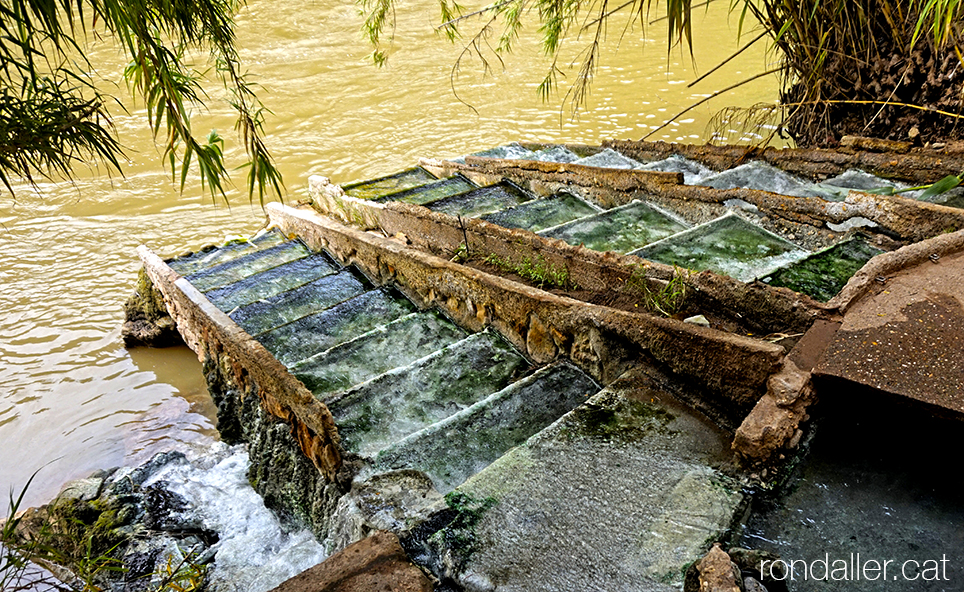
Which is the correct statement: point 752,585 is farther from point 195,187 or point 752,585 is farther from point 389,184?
point 195,187

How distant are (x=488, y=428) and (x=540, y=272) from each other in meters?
1.30

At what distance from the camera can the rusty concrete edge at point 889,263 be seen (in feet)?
8.85

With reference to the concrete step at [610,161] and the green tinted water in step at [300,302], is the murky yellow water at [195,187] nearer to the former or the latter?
the green tinted water in step at [300,302]

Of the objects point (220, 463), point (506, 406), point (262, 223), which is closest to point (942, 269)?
point (506, 406)

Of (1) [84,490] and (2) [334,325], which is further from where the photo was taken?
(2) [334,325]

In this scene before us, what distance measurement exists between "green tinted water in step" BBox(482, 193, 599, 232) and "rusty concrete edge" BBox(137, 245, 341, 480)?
2.08 meters

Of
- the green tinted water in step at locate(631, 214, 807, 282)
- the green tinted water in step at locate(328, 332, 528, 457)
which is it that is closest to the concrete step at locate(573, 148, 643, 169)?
the green tinted water in step at locate(631, 214, 807, 282)

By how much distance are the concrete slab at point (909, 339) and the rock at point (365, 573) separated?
5.10 ft

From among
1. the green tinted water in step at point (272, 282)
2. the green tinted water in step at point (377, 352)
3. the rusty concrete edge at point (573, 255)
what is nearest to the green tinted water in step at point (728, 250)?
the rusty concrete edge at point (573, 255)

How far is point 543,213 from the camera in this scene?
521cm

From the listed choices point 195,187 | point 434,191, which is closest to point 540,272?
point 434,191

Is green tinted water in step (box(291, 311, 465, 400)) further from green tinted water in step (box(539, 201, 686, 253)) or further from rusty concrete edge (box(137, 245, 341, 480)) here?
green tinted water in step (box(539, 201, 686, 253))

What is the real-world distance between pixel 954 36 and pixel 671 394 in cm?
356

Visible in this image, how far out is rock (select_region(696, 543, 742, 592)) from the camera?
5.84 feet
